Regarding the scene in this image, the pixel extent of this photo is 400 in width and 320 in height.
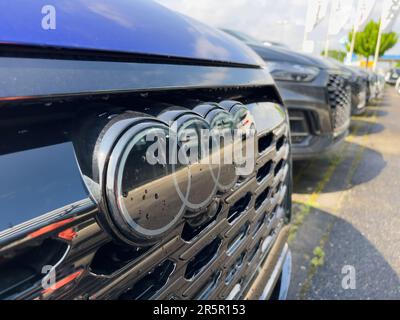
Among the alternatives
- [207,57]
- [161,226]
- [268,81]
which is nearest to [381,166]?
[268,81]

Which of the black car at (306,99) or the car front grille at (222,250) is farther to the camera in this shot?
the black car at (306,99)

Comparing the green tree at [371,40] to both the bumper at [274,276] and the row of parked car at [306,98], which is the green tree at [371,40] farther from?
the bumper at [274,276]

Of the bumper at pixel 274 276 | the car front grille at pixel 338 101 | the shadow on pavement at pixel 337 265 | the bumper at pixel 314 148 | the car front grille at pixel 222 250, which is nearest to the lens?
the car front grille at pixel 222 250

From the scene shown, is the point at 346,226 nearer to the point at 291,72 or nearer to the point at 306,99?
the point at 306,99

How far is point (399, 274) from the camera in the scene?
6.20 ft

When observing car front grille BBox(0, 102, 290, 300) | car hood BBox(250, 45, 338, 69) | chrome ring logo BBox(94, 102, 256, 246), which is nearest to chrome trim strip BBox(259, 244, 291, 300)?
car front grille BBox(0, 102, 290, 300)

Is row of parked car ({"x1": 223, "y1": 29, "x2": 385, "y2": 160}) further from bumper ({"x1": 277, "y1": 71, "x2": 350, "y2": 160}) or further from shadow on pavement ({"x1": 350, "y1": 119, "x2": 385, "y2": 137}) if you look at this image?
shadow on pavement ({"x1": 350, "y1": 119, "x2": 385, "y2": 137})

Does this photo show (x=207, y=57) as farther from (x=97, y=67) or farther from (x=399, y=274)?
(x=399, y=274)

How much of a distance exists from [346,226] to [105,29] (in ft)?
7.81

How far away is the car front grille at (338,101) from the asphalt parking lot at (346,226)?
605mm

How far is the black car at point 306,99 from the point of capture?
9.55ft

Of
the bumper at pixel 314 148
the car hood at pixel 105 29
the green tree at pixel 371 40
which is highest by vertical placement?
the green tree at pixel 371 40

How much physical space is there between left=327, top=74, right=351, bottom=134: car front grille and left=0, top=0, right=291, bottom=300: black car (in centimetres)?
259

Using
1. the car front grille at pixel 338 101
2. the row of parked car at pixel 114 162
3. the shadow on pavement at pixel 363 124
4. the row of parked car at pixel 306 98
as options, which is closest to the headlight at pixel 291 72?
the row of parked car at pixel 306 98
